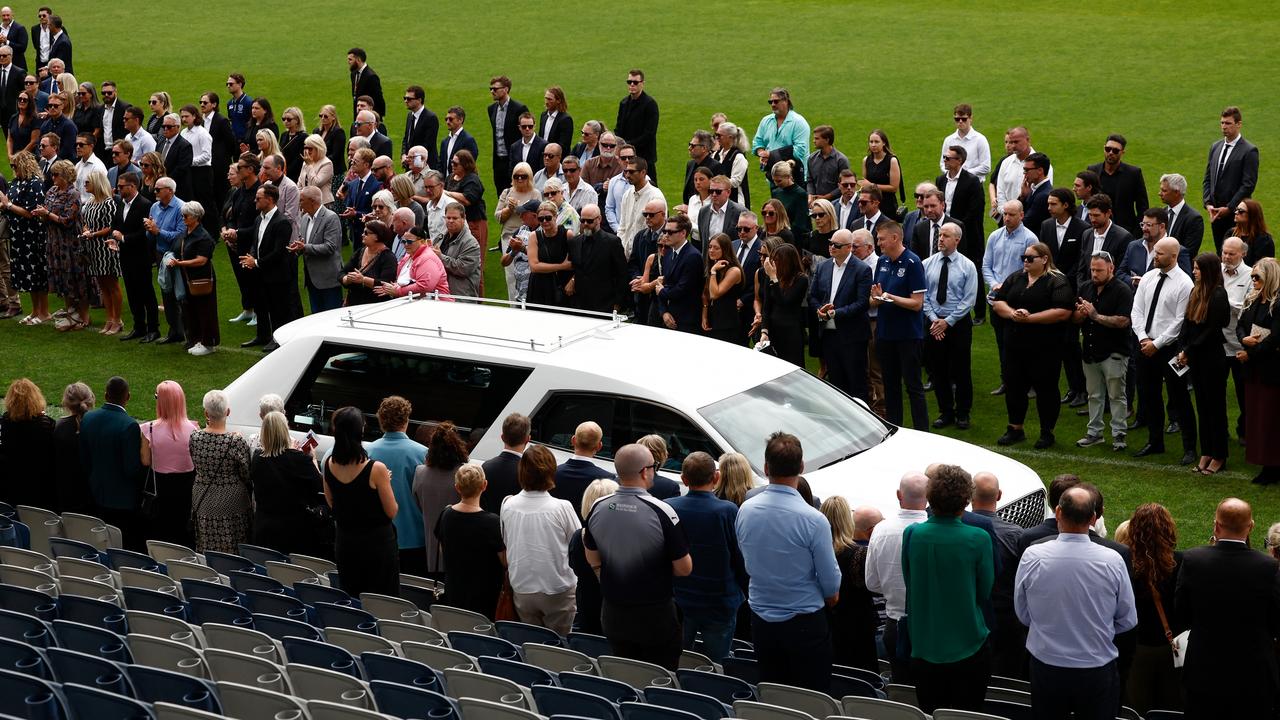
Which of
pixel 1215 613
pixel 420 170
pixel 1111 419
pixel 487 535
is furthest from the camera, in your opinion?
pixel 420 170

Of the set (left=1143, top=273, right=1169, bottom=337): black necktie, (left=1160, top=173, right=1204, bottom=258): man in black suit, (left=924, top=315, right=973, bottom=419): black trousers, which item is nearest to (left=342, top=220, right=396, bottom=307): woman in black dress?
(left=924, top=315, right=973, bottom=419): black trousers

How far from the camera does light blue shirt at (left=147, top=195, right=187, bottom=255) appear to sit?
50.6 feet

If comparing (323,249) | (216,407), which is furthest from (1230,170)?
(216,407)

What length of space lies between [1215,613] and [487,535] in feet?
12.3

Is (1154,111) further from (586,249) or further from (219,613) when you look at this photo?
(219,613)

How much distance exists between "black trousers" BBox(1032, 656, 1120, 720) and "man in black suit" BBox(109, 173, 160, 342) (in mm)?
11562

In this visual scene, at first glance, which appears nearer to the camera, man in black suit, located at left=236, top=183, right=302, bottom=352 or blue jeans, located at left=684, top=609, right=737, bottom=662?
blue jeans, located at left=684, top=609, right=737, bottom=662

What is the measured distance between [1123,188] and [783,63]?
53.0ft

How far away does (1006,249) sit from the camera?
13539 mm

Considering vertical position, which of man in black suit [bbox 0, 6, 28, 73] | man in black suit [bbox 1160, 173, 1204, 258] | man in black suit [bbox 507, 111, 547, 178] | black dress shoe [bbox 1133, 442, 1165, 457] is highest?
man in black suit [bbox 0, 6, 28, 73]

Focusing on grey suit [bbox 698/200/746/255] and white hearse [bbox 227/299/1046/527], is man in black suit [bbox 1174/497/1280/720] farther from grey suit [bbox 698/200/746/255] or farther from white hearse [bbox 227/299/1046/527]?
grey suit [bbox 698/200/746/255]

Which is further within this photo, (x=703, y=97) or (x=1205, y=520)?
(x=703, y=97)

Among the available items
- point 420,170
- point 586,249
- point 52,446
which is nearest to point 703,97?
point 420,170

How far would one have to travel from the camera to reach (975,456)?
10297 mm
